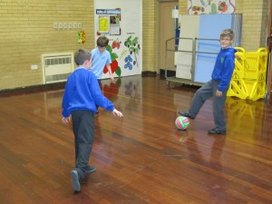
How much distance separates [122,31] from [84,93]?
6.02 meters

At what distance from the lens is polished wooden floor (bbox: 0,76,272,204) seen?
290cm

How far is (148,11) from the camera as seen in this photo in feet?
29.6

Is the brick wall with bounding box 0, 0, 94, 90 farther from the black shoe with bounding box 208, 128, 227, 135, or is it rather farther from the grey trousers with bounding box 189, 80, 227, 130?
the black shoe with bounding box 208, 128, 227, 135

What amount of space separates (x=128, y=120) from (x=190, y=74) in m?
2.76

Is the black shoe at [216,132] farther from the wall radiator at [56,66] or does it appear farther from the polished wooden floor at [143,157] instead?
the wall radiator at [56,66]

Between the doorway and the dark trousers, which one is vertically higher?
the doorway

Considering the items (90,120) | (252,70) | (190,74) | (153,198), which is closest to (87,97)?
(90,120)

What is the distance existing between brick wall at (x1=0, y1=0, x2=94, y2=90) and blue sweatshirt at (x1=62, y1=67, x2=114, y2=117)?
457 centimetres

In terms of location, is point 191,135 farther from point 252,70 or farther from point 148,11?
point 148,11

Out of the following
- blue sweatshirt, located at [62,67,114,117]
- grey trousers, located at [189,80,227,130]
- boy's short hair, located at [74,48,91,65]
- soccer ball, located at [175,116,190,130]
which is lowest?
soccer ball, located at [175,116,190,130]

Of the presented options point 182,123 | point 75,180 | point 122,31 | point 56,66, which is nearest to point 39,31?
point 56,66

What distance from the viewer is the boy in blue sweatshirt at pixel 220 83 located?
4066 millimetres

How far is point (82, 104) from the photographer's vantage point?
287 centimetres

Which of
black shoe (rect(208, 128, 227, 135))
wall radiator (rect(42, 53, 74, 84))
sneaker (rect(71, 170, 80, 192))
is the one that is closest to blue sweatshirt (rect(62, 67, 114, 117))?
sneaker (rect(71, 170, 80, 192))
